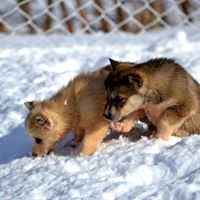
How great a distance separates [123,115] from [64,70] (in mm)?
2303

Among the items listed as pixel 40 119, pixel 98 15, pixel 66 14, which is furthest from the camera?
pixel 98 15

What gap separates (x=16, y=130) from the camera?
5.14m

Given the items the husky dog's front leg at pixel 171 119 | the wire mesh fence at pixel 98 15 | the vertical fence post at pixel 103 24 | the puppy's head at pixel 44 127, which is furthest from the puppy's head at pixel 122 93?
the vertical fence post at pixel 103 24

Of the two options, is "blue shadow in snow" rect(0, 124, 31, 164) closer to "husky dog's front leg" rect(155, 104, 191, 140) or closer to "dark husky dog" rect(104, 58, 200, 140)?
"dark husky dog" rect(104, 58, 200, 140)

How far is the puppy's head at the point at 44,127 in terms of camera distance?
448 cm

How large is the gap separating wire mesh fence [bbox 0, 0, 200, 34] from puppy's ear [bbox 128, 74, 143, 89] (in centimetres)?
363

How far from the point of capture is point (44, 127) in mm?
4492

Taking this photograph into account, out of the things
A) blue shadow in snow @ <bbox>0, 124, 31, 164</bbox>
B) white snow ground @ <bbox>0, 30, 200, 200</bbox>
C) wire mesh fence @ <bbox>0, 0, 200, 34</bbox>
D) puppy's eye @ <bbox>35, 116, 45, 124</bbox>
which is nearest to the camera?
white snow ground @ <bbox>0, 30, 200, 200</bbox>

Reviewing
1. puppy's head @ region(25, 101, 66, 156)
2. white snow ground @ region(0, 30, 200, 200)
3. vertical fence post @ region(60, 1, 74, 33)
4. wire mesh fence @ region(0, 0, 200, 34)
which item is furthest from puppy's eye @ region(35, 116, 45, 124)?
vertical fence post @ region(60, 1, 74, 33)

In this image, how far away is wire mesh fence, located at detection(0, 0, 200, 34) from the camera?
26.3 ft

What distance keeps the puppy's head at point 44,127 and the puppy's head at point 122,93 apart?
367 millimetres

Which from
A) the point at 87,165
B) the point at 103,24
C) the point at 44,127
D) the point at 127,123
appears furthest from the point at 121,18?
the point at 87,165

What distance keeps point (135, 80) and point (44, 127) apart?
0.62 m

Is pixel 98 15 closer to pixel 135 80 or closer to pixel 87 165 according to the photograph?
pixel 135 80
